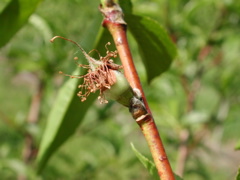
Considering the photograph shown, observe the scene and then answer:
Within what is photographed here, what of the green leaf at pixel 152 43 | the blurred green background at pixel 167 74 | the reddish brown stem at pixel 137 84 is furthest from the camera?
the blurred green background at pixel 167 74

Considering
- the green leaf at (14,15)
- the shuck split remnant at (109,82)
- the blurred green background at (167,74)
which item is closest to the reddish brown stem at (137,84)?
the shuck split remnant at (109,82)

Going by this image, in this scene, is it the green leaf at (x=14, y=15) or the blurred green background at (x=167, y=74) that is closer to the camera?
the green leaf at (x=14, y=15)

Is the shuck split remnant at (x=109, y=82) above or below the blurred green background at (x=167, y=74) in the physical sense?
above

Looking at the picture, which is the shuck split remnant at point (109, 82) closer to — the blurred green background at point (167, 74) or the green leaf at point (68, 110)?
the green leaf at point (68, 110)

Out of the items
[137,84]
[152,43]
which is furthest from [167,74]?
[137,84]

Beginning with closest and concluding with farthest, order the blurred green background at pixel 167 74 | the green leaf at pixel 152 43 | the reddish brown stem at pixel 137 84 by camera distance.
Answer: the reddish brown stem at pixel 137 84, the green leaf at pixel 152 43, the blurred green background at pixel 167 74

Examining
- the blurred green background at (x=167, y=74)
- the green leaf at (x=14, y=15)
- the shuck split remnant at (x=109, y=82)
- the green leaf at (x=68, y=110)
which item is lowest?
the blurred green background at (x=167, y=74)
